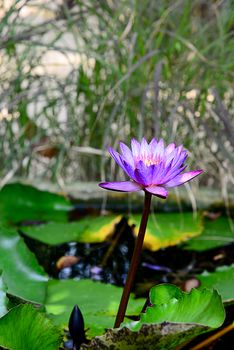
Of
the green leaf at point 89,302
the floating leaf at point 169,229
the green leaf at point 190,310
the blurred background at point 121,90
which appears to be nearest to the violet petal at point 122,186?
the green leaf at point 190,310

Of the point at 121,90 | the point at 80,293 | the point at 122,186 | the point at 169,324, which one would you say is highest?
the point at 121,90

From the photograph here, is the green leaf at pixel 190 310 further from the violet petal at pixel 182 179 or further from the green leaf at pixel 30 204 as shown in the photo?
the green leaf at pixel 30 204

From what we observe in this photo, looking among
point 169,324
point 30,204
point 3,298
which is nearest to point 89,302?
point 3,298

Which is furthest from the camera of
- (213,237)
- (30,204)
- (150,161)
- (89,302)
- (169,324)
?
(30,204)

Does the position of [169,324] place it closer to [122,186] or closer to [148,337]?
[148,337]

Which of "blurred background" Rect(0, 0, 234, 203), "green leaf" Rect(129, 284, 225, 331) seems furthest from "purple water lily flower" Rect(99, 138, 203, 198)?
"blurred background" Rect(0, 0, 234, 203)

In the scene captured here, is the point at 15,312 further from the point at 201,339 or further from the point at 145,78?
the point at 145,78
